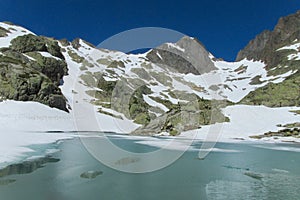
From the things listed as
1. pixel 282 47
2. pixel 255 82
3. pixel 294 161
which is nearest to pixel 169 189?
pixel 294 161

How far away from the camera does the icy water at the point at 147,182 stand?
8.62 m

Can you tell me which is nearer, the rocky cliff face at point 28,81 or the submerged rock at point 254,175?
the submerged rock at point 254,175

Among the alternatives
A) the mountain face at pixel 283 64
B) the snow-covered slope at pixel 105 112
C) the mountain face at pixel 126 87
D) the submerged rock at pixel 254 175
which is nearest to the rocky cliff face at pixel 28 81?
the mountain face at pixel 126 87

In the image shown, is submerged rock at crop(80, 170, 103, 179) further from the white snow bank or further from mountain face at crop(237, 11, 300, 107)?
mountain face at crop(237, 11, 300, 107)

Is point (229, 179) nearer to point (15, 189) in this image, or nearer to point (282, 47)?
point (15, 189)

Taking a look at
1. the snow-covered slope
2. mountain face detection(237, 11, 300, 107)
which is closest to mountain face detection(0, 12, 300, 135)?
mountain face detection(237, 11, 300, 107)

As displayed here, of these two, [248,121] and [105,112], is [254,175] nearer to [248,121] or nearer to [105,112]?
[248,121]

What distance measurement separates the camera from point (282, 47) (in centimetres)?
15125

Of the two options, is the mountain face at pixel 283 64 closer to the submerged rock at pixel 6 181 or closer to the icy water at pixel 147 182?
the icy water at pixel 147 182

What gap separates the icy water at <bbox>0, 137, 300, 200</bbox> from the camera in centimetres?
862

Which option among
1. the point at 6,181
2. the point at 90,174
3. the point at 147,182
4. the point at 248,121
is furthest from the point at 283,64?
the point at 6,181

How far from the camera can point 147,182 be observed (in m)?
10.6

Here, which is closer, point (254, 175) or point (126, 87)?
point (254, 175)

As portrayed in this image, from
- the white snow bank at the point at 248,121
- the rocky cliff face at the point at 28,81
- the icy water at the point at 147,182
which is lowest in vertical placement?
the icy water at the point at 147,182
